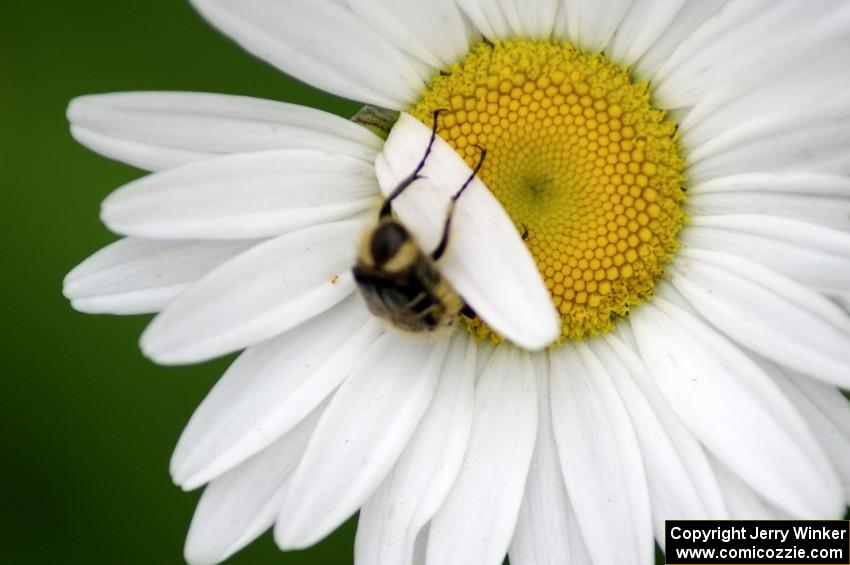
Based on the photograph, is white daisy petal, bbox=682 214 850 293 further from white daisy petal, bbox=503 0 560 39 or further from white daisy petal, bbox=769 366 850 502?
white daisy petal, bbox=503 0 560 39

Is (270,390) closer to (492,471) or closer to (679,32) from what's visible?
(492,471)

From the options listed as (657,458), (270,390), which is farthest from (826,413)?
(270,390)

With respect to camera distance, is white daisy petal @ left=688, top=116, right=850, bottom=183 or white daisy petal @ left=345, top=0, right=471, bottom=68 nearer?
white daisy petal @ left=688, top=116, right=850, bottom=183

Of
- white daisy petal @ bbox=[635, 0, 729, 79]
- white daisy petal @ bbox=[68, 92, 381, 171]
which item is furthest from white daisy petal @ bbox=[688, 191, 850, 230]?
white daisy petal @ bbox=[68, 92, 381, 171]

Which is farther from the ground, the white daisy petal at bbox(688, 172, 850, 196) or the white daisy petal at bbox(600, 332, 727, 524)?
the white daisy petal at bbox(688, 172, 850, 196)

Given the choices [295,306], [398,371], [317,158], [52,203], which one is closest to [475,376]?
[398,371]
